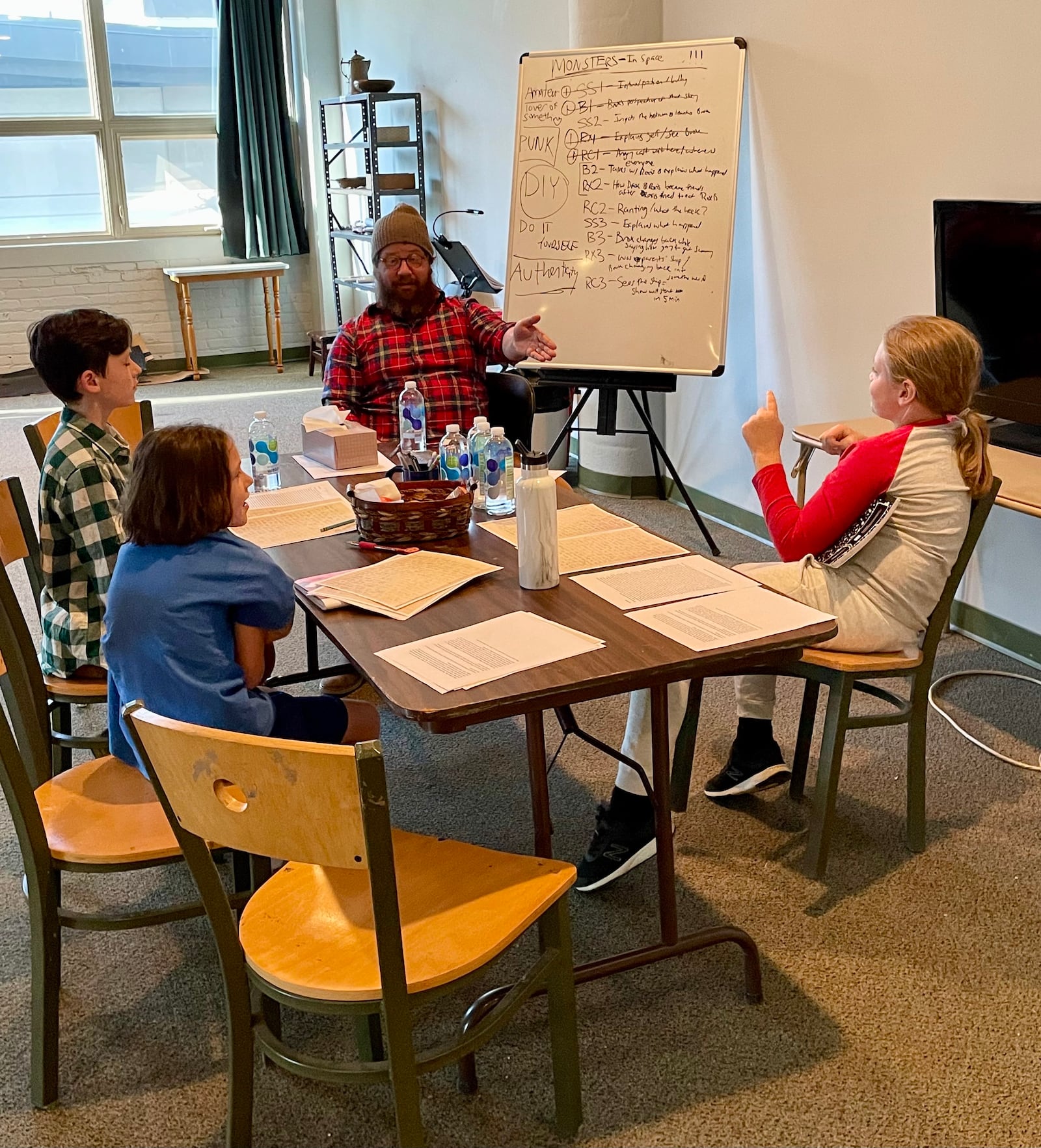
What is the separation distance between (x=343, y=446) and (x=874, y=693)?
1278 millimetres

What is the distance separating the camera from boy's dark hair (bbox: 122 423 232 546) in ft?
5.55

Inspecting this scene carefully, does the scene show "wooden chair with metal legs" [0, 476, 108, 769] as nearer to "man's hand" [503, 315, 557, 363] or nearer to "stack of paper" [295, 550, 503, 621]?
"stack of paper" [295, 550, 503, 621]

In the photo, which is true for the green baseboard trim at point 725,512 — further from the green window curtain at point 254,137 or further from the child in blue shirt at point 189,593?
the green window curtain at point 254,137

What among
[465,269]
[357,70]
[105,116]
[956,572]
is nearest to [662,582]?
[956,572]

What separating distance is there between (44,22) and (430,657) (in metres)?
7.03

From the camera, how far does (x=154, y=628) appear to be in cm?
167

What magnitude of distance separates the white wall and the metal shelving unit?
2419mm

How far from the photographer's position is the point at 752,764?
2.49 metres

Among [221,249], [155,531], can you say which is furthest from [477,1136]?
[221,249]

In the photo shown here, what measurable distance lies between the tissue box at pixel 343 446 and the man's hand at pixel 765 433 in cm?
94

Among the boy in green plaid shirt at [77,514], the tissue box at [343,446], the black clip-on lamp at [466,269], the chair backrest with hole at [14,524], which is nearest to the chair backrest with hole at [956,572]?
the tissue box at [343,446]

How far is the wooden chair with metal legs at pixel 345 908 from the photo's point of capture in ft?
4.07

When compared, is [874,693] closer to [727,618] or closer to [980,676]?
[727,618]

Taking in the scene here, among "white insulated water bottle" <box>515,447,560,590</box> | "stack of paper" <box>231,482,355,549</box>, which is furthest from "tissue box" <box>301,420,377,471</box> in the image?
"white insulated water bottle" <box>515,447,560,590</box>
